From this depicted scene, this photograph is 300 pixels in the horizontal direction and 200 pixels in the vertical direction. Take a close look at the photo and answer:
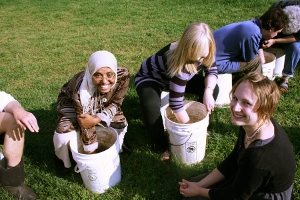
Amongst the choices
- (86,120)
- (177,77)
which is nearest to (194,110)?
(177,77)

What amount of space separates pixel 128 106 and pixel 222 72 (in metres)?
1.19

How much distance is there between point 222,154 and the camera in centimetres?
285

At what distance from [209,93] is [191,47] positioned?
570 mm

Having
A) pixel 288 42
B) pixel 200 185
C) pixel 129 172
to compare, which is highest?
pixel 288 42

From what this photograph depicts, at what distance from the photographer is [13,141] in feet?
7.71

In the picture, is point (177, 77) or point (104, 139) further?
point (104, 139)

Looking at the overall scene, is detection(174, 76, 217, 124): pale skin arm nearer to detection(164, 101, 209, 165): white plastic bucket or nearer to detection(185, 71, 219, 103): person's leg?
detection(164, 101, 209, 165): white plastic bucket

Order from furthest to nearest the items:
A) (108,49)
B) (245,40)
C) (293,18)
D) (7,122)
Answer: (108,49), (293,18), (245,40), (7,122)

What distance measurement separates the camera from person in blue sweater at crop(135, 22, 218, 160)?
235 cm

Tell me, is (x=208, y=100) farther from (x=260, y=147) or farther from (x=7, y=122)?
(x=7, y=122)

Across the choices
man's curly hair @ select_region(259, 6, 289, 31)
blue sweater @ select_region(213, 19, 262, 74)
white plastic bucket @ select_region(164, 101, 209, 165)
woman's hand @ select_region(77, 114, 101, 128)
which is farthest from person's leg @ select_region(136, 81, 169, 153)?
man's curly hair @ select_region(259, 6, 289, 31)

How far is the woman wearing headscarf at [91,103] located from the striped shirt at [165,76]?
0.23 metres

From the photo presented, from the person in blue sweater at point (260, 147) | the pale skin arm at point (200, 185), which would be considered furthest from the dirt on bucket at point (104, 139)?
the person in blue sweater at point (260, 147)

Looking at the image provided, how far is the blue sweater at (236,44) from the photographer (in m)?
3.17
